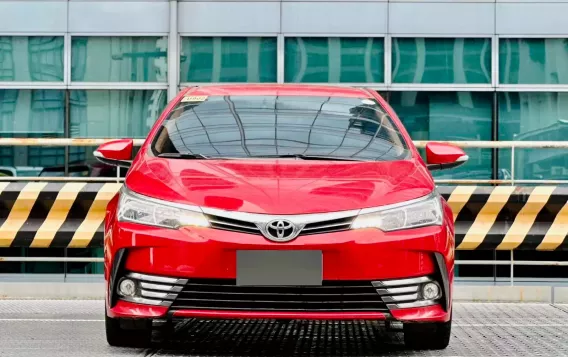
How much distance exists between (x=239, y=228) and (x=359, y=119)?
1788 millimetres

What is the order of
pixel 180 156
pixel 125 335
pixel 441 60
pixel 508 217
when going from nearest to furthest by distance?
pixel 125 335 → pixel 180 156 → pixel 508 217 → pixel 441 60

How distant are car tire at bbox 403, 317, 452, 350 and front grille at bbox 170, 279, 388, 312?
1.97 ft

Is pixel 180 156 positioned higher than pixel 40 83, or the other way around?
pixel 40 83

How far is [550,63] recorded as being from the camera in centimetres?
1772

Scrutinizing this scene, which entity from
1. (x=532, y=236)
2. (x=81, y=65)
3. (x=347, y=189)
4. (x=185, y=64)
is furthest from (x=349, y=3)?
(x=347, y=189)

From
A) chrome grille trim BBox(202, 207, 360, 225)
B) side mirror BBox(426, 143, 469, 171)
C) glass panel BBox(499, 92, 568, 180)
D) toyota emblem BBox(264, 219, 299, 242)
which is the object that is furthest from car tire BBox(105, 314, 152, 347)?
glass panel BBox(499, 92, 568, 180)

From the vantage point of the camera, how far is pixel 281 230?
653cm

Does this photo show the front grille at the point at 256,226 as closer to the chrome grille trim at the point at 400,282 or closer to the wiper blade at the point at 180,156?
the chrome grille trim at the point at 400,282

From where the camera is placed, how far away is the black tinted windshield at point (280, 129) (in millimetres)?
7555

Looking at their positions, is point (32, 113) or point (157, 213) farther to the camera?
point (32, 113)

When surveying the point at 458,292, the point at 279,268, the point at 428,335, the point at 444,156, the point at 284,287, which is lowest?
the point at 458,292

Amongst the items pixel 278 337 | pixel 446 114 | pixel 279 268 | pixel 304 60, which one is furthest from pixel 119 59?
pixel 279 268

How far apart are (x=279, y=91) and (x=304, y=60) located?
9.41 metres

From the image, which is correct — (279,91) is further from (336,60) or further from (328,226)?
(336,60)
